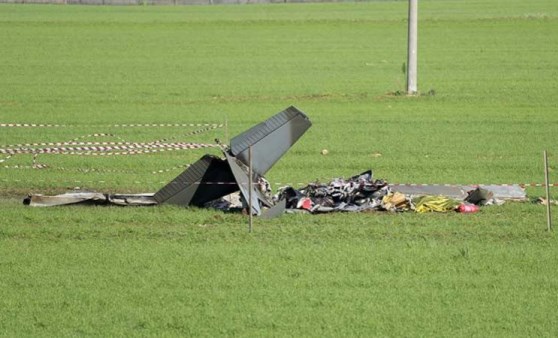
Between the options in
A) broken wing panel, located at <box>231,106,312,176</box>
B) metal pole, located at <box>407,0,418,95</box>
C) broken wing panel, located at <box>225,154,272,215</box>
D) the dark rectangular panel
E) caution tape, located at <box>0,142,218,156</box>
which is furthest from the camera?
metal pole, located at <box>407,0,418,95</box>

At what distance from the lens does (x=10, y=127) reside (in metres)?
26.9

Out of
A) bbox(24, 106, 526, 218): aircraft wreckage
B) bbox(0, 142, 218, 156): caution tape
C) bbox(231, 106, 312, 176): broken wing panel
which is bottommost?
bbox(0, 142, 218, 156): caution tape

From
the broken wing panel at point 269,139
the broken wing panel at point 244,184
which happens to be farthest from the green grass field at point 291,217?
the broken wing panel at point 269,139

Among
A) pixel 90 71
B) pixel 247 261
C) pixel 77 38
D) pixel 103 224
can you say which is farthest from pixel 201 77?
pixel 247 261

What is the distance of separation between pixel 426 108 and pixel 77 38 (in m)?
27.5

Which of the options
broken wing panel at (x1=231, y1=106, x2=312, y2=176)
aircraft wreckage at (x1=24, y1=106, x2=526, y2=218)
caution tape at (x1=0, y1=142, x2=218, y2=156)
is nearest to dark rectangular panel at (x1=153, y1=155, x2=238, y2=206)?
aircraft wreckage at (x1=24, y1=106, x2=526, y2=218)

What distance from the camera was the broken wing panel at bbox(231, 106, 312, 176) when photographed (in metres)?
17.6

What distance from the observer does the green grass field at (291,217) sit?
12492 millimetres

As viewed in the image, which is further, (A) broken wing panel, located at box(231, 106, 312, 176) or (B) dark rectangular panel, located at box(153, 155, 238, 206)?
(A) broken wing panel, located at box(231, 106, 312, 176)

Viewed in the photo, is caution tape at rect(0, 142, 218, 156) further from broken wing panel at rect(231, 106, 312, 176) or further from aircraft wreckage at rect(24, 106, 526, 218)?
broken wing panel at rect(231, 106, 312, 176)

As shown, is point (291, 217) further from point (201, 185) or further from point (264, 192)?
point (201, 185)

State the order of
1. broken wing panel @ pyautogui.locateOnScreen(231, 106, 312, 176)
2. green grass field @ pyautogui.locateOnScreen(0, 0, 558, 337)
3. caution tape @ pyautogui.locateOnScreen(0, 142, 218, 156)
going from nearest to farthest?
green grass field @ pyautogui.locateOnScreen(0, 0, 558, 337), broken wing panel @ pyautogui.locateOnScreen(231, 106, 312, 176), caution tape @ pyautogui.locateOnScreen(0, 142, 218, 156)

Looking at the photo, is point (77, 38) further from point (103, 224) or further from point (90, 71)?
point (103, 224)

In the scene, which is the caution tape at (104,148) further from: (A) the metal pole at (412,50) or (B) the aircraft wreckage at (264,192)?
(A) the metal pole at (412,50)
